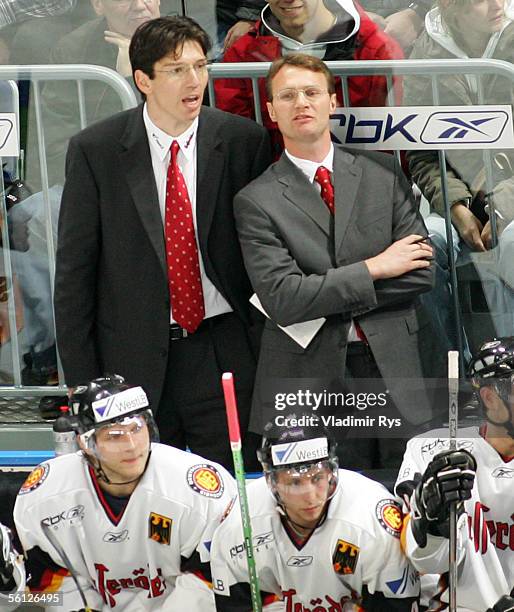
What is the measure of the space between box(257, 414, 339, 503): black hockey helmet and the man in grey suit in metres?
0.38

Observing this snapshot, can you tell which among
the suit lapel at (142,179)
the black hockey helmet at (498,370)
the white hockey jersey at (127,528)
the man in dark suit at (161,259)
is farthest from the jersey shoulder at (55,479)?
the black hockey helmet at (498,370)

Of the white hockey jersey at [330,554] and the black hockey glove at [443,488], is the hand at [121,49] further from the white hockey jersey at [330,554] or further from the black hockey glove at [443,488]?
the black hockey glove at [443,488]

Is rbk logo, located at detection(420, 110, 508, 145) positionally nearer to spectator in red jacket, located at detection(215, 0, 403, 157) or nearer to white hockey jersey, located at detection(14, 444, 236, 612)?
spectator in red jacket, located at detection(215, 0, 403, 157)

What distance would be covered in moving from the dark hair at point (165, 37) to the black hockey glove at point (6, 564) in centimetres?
134

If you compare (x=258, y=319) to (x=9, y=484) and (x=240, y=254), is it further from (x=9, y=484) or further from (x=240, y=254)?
(x=9, y=484)

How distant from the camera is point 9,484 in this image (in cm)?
392

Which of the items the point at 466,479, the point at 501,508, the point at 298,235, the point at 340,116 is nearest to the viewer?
the point at 466,479

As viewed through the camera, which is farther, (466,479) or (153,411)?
(153,411)

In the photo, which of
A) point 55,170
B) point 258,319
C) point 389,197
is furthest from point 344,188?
point 55,170

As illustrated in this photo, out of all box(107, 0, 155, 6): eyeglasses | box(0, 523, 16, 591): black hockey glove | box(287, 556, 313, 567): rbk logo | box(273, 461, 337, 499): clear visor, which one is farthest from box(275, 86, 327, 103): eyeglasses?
box(0, 523, 16, 591): black hockey glove

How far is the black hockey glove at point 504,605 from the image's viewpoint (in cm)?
355

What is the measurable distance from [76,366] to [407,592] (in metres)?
1.18

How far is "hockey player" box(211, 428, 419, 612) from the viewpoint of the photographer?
11.9ft

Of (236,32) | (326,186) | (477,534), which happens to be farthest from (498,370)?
(236,32)
